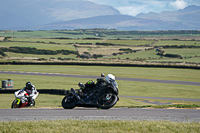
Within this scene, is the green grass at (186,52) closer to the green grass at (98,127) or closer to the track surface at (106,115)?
the track surface at (106,115)

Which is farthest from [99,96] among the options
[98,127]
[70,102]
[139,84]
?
[139,84]

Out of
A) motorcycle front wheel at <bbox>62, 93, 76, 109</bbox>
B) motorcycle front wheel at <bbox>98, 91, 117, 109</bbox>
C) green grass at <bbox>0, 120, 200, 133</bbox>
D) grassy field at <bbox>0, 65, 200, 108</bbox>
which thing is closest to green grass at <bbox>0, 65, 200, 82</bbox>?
grassy field at <bbox>0, 65, 200, 108</bbox>

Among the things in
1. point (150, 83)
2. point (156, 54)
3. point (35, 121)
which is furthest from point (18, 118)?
point (156, 54)

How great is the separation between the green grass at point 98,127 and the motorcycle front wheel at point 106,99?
3.87m

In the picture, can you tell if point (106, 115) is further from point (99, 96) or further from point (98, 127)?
point (98, 127)

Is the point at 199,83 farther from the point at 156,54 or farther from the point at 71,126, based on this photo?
the point at 156,54

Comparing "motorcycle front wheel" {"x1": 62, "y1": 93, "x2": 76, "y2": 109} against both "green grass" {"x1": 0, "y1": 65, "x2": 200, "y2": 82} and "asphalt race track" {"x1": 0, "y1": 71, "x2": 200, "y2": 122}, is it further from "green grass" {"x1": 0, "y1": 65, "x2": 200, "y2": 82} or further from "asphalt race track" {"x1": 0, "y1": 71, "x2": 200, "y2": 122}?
"green grass" {"x1": 0, "y1": 65, "x2": 200, "y2": 82}

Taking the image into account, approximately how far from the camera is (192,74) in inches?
2345

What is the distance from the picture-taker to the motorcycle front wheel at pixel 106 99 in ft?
54.9

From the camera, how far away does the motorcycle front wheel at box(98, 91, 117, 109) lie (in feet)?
54.9

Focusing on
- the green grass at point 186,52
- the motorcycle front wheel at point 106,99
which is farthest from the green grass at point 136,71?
the green grass at point 186,52

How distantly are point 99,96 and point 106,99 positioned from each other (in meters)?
0.40

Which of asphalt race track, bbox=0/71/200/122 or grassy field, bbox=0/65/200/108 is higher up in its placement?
asphalt race track, bbox=0/71/200/122

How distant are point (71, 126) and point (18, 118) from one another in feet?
10.4
